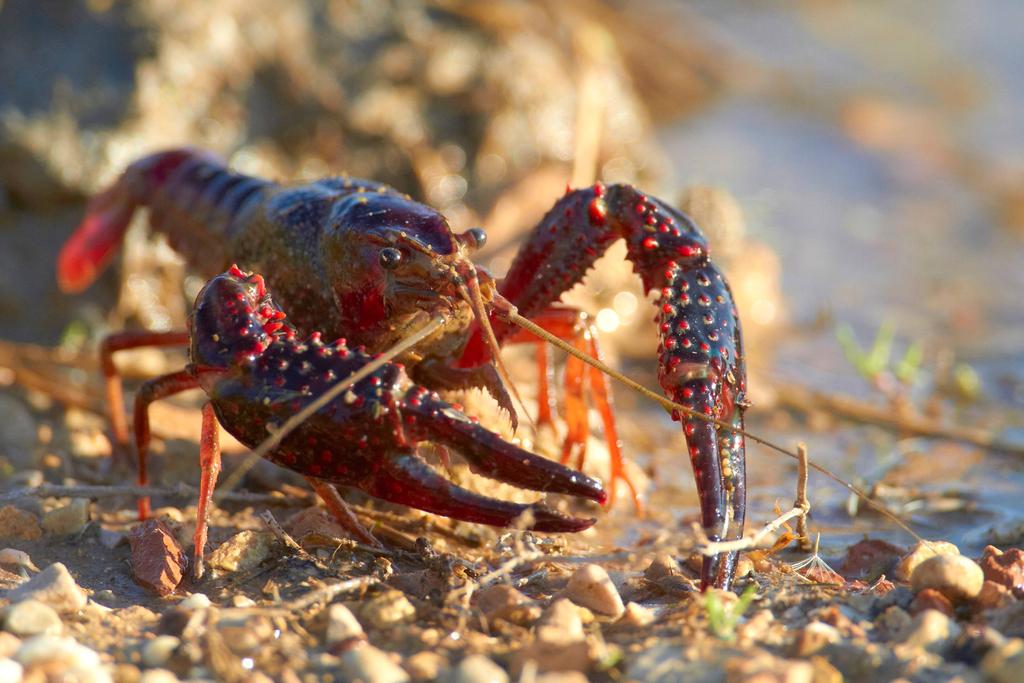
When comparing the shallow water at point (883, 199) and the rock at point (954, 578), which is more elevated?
the shallow water at point (883, 199)

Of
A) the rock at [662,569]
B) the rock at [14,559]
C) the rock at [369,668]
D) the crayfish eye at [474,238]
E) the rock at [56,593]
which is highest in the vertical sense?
the crayfish eye at [474,238]

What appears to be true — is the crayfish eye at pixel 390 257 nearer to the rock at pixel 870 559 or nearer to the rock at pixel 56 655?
the rock at pixel 56 655

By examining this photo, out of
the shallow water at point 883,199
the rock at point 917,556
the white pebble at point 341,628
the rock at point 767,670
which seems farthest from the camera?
the shallow water at point 883,199

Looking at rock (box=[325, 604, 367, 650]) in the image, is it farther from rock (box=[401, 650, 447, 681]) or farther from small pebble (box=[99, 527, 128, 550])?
small pebble (box=[99, 527, 128, 550])

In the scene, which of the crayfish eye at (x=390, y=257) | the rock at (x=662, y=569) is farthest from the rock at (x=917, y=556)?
the crayfish eye at (x=390, y=257)

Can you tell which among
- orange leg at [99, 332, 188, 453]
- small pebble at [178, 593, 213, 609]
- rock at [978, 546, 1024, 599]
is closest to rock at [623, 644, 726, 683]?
rock at [978, 546, 1024, 599]

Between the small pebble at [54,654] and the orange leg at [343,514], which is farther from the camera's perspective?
the orange leg at [343,514]

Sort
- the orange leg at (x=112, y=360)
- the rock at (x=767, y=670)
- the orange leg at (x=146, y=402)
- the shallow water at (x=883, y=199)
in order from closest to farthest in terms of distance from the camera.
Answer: the rock at (x=767, y=670) → the orange leg at (x=146, y=402) → the orange leg at (x=112, y=360) → the shallow water at (x=883, y=199)

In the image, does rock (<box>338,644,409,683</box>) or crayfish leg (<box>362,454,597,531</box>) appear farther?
crayfish leg (<box>362,454,597,531</box>)
